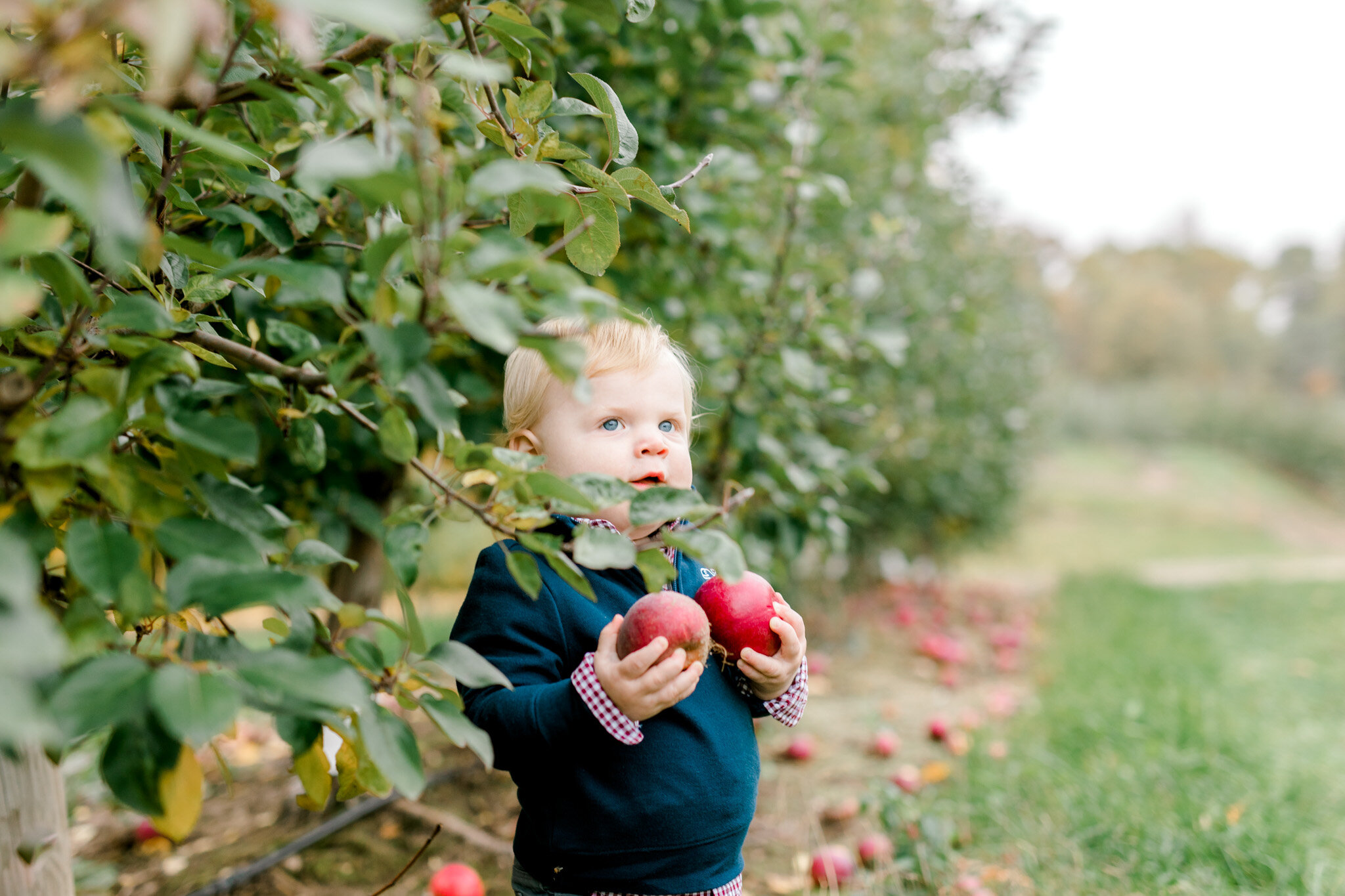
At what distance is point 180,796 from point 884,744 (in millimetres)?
2721

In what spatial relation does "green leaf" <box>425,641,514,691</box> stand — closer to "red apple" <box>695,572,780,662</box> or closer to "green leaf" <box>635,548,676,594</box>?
"green leaf" <box>635,548,676,594</box>

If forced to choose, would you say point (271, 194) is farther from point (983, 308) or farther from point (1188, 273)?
point (1188, 273)

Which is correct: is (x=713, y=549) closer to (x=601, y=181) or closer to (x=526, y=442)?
(x=601, y=181)

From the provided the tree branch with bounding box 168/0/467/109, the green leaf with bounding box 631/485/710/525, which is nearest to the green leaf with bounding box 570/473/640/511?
the green leaf with bounding box 631/485/710/525

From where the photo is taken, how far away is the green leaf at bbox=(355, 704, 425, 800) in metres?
0.72

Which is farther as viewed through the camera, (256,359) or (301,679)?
(256,359)

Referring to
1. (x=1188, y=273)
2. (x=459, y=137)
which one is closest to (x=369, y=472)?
(x=459, y=137)

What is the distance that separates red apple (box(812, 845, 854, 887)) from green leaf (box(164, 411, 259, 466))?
177 centimetres

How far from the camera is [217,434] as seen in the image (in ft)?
2.37

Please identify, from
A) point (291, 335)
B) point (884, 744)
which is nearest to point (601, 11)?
point (291, 335)

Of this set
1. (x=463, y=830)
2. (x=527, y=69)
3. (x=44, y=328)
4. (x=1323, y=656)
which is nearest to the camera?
(x=44, y=328)

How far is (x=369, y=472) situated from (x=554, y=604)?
1210 mm

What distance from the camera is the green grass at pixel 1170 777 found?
207 cm

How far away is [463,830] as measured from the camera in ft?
7.02
